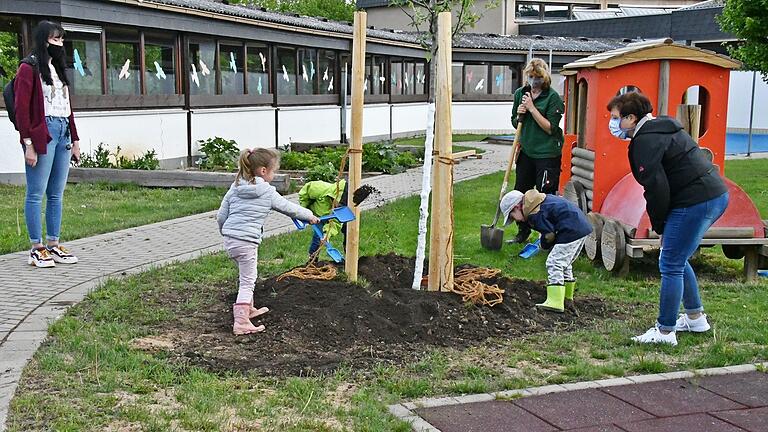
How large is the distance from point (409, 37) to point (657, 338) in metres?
29.7

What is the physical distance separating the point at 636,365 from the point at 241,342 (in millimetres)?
2415

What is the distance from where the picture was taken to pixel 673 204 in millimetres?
6020

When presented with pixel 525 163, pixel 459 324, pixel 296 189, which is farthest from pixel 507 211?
pixel 296 189

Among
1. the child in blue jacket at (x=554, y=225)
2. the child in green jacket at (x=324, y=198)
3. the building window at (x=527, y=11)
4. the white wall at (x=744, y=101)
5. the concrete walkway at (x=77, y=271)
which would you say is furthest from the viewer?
the building window at (x=527, y=11)

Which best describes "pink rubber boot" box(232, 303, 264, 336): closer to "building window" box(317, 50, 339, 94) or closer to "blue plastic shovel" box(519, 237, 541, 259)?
"blue plastic shovel" box(519, 237, 541, 259)

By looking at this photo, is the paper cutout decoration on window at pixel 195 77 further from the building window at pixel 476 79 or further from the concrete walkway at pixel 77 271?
the building window at pixel 476 79

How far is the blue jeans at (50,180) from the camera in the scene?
27.0 ft

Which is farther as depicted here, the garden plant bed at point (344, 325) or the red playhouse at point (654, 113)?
the red playhouse at point (654, 113)

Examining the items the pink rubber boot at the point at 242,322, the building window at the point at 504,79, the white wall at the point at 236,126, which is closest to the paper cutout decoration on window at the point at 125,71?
the white wall at the point at 236,126

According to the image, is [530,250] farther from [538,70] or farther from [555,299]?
[555,299]

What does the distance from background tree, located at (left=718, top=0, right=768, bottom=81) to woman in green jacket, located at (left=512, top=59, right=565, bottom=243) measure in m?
9.72

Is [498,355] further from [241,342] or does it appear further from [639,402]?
[241,342]

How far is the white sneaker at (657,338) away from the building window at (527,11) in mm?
54191

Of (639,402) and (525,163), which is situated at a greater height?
(525,163)
